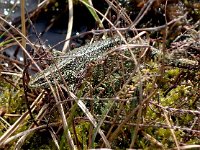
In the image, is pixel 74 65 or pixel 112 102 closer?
pixel 112 102

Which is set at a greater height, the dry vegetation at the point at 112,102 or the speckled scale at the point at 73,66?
the speckled scale at the point at 73,66

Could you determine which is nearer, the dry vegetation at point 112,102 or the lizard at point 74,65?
the dry vegetation at point 112,102

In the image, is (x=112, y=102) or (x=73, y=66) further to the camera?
(x=73, y=66)

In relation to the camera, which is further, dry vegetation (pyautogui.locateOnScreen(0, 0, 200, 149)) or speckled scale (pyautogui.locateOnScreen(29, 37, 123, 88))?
speckled scale (pyautogui.locateOnScreen(29, 37, 123, 88))

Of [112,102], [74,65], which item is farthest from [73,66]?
[112,102]

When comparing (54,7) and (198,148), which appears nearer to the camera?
(198,148)

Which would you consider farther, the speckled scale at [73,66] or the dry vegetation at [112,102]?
the speckled scale at [73,66]

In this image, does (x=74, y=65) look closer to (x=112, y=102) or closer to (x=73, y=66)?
(x=73, y=66)

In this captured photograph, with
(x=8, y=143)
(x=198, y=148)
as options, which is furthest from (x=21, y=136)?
(x=198, y=148)

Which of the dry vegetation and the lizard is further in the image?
the lizard

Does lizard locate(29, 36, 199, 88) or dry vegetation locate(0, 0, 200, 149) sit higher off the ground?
lizard locate(29, 36, 199, 88)

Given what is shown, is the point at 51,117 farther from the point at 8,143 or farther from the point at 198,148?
the point at 198,148
